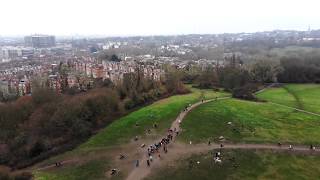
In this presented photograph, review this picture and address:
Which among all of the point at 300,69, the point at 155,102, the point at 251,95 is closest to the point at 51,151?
the point at 155,102

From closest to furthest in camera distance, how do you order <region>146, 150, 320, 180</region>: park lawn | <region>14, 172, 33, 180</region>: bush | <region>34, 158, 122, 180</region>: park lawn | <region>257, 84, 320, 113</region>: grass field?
<region>146, 150, 320, 180</region>: park lawn
<region>34, 158, 122, 180</region>: park lawn
<region>14, 172, 33, 180</region>: bush
<region>257, 84, 320, 113</region>: grass field

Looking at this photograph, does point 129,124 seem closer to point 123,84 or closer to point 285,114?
point 123,84

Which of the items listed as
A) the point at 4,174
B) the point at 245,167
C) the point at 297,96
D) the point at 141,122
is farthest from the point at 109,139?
the point at 297,96

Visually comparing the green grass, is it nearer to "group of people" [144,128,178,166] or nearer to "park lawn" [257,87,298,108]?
"group of people" [144,128,178,166]

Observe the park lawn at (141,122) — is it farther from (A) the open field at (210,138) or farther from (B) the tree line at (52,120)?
(B) the tree line at (52,120)

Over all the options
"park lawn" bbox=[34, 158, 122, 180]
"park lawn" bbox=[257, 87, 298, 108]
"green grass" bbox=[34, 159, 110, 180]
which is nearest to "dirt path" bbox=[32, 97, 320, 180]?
"park lawn" bbox=[34, 158, 122, 180]

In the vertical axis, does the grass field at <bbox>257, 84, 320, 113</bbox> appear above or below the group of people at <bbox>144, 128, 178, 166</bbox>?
above

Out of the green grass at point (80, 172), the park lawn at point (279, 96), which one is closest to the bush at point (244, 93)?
the park lawn at point (279, 96)
